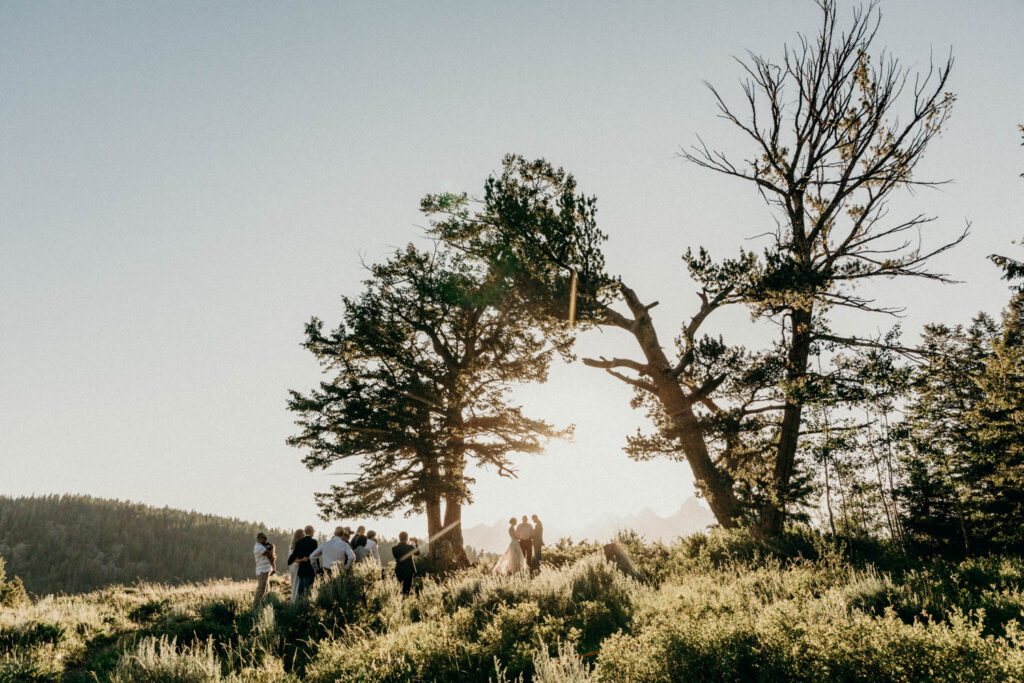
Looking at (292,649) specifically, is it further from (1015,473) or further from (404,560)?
(1015,473)

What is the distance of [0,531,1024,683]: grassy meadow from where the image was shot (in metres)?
3.65

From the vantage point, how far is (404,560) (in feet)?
37.1

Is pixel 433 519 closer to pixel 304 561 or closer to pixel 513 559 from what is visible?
pixel 513 559

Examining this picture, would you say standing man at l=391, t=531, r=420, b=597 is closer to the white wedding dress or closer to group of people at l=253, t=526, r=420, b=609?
group of people at l=253, t=526, r=420, b=609

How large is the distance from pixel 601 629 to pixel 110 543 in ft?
473

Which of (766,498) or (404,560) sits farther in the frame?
(766,498)

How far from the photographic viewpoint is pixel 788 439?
495 inches

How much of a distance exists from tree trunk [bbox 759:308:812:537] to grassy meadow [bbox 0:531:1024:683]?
2.10 ft

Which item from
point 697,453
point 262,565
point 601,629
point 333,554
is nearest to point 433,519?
point 333,554

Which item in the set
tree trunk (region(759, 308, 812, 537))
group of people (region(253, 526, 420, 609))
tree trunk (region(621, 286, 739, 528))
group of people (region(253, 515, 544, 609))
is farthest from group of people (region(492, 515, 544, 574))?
tree trunk (region(759, 308, 812, 537))

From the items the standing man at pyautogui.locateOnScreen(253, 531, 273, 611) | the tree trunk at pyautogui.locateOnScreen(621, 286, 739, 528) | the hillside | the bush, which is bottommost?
the hillside

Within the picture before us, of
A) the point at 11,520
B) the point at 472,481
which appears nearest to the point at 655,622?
the point at 472,481

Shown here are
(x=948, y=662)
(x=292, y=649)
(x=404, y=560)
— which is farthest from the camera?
(x=404, y=560)

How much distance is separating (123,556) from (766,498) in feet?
448
